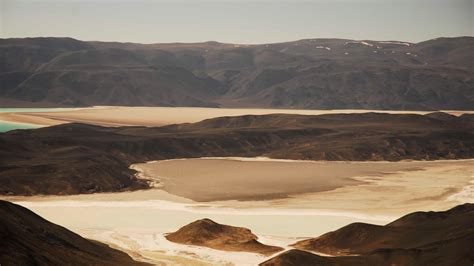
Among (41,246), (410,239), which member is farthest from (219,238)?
(41,246)

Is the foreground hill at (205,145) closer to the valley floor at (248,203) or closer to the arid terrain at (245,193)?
the arid terrain at (245,193)

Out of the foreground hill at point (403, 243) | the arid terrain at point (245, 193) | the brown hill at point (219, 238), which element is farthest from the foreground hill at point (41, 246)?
the foreground hill at point (403, 243)

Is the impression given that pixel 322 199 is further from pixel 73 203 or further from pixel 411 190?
pixel 73 203

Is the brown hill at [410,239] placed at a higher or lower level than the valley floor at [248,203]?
higher

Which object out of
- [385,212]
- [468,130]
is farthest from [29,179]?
[468,130]

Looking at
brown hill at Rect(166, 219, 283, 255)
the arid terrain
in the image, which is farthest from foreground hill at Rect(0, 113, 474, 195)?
brown hill at Rect(166, 219, 283, 255)

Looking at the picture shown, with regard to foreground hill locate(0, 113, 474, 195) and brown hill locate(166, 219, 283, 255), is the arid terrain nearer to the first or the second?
brown hill locate(166, 219, 283, 255)
